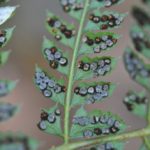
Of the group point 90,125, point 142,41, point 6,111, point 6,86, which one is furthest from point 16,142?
point 142,41

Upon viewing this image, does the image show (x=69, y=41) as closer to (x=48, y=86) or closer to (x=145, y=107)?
(x=48, y=86)

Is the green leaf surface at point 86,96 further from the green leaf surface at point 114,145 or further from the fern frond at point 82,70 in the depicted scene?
the green leaf surface at point 114,145

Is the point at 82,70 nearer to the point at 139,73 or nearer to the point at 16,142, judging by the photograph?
the point at 139,73

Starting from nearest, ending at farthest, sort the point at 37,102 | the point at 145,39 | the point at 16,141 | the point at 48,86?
the point at 16,141 → the point at 48,86 → the point at 145,39 → the point at 37,102

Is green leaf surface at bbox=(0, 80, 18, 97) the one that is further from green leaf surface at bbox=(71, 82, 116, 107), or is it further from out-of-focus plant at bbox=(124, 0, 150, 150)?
out-of-focus plant at bbox=(124, 0, 150, 150)

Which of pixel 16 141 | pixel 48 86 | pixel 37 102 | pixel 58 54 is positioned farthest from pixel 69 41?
pixel 37 102

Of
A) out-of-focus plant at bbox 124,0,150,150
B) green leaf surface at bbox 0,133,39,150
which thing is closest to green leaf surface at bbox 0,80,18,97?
green leaf surface at bbox 0,133,39,150

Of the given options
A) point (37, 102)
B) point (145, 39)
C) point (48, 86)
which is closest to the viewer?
point (48, 86)
